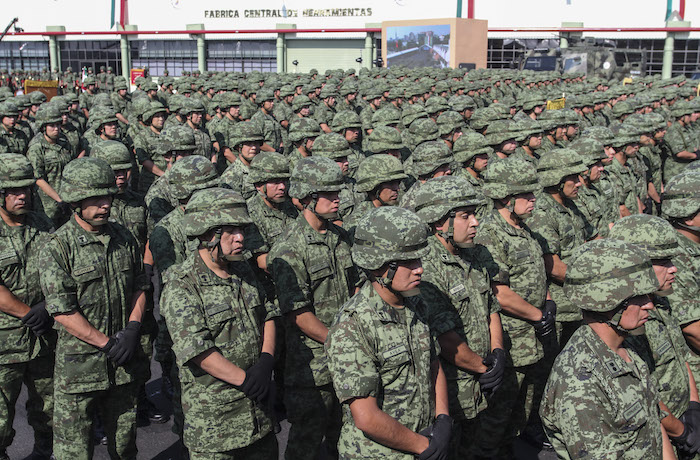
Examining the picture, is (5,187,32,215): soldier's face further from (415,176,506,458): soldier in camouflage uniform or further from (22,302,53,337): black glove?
(415,176,506,458): soldier in camouflage uniform

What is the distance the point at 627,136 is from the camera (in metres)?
8.23

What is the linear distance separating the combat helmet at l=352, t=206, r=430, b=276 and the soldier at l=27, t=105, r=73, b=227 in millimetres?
6427

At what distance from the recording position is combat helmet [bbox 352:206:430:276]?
10.0 feet

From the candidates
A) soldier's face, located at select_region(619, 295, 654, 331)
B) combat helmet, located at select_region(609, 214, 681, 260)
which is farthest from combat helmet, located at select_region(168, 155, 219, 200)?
soldier's face, located at select_region(619, 295, 654, 331)

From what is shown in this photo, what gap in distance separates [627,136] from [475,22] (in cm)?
2701

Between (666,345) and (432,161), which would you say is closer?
(666,345)

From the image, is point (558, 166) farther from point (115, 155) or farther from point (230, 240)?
point (115, 155)

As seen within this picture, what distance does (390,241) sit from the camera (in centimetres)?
306

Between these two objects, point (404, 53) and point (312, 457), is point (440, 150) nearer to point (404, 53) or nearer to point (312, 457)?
point (312, 457)

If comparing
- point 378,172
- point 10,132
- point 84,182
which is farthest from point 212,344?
point 10,132

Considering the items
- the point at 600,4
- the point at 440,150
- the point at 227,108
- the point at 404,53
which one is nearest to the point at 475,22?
the point at 404,53

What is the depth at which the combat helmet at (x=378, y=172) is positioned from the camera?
5207 mm

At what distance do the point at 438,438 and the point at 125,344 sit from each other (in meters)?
2.14

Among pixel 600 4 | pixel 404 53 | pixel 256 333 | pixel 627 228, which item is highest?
pixel 600 4
